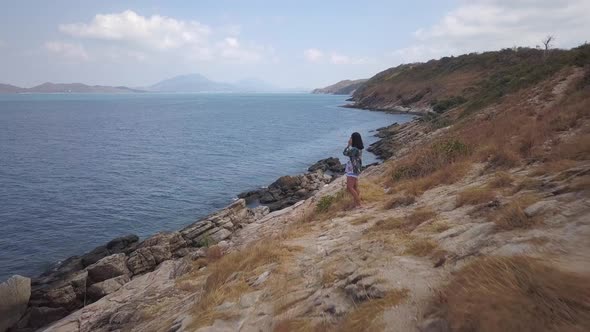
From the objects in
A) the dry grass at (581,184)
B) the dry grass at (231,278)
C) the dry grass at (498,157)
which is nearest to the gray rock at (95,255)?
the dry grass at (231,278)

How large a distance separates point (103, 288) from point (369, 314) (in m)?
14.2

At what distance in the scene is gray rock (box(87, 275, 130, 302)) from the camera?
1523cm

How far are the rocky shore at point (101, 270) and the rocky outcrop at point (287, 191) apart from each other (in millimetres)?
2091

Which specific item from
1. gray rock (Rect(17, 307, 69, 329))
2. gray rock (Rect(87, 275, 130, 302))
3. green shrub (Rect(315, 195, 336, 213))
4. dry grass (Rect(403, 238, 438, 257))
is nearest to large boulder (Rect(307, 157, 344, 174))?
green shrub (Rect(315, 195, 336, 213))

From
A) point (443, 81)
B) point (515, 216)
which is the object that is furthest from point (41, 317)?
point (443, 81)

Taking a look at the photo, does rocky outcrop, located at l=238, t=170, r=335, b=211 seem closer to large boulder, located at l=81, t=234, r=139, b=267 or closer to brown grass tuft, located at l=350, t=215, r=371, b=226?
large boulder, located at l=81, t=234, r=139, b=267

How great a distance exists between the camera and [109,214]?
89.1 feet

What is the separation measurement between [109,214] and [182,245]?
1074 cm

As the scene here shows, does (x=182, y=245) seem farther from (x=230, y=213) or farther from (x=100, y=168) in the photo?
(x=100, y=168)

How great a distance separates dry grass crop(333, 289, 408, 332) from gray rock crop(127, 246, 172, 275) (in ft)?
49.1

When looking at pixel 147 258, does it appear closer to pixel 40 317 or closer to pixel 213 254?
pixel 40 317

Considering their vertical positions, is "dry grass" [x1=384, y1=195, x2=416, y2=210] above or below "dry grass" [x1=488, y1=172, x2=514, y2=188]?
below

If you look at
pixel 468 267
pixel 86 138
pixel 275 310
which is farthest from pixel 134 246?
pixel 86 138

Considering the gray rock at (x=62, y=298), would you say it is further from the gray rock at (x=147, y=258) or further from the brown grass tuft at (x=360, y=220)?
the brown grass tuft at (x=360, y=220)
